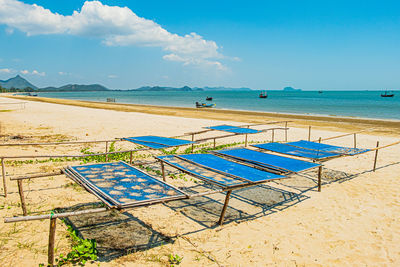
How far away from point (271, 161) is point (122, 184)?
394 centimetres

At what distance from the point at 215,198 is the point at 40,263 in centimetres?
397

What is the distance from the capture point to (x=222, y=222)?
5.41 meters

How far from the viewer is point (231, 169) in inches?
247

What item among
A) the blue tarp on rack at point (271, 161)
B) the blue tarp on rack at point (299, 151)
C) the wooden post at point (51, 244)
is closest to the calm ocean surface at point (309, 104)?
the blue tarp on rack at point (299, 151)

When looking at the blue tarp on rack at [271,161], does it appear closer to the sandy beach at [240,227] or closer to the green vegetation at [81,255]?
the sandy beach at [240,227]

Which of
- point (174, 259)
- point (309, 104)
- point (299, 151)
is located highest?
point (309, 104)

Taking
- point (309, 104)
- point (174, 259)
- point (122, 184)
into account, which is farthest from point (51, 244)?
point (309, 104)

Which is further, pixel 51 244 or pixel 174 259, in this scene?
pixel 174 259

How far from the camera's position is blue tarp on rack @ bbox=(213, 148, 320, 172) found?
6.59 metres

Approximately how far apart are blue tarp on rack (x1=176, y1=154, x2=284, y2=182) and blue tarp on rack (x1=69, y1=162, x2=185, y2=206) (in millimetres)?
1542

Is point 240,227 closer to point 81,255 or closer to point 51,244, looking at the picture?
point 81,255

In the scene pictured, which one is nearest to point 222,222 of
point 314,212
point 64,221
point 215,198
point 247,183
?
point 247,183

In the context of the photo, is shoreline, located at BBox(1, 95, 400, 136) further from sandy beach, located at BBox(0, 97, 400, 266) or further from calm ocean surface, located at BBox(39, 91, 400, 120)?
sandy beach, located at BBox(0, 97, 400, 266)

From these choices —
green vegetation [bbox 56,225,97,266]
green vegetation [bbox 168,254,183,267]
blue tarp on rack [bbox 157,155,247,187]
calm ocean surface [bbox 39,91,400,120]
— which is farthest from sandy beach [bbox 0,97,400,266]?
calm ocean surface [bbox 39,91,400,120]
